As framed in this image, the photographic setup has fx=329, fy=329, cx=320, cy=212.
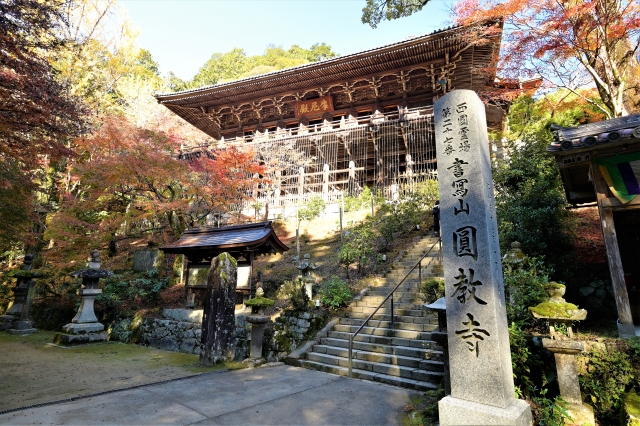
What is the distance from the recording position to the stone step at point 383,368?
18.0 feet

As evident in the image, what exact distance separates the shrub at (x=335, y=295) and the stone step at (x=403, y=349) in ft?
4.59

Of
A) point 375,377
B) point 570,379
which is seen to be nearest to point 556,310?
point 570,379

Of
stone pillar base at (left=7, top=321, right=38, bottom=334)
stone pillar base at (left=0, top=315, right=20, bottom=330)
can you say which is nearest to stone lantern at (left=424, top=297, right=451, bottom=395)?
stone pillar base at (left=7, top=321, right=38, bottom=334)

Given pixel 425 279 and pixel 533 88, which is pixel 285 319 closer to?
pixel 425 279

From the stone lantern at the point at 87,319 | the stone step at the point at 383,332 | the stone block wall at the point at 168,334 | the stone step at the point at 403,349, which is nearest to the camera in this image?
the stone step at the point at 403,349

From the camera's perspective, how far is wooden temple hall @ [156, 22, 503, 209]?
1730 centimetres

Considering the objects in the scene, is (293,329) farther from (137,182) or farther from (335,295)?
(137,182)

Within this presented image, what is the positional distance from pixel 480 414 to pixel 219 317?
213 inches

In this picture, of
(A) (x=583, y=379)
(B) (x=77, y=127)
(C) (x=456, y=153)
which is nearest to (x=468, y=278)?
(C) (x=456, y=153)

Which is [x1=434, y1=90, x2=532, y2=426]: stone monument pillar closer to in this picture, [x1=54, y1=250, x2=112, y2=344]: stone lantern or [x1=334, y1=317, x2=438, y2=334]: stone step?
[x1=334, y1=317, x2=438, y2=334]: stone step

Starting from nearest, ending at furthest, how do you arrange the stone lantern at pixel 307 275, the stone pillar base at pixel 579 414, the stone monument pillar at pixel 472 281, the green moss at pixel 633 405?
the stone monument pillar at pixel 472 281 → the green moss at pixel 633 405 → the stone pillar base at pixel 579 414 → the stone lantern at pixel 307 275

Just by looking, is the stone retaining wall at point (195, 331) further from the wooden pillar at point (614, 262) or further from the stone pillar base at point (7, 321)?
the wooden pillar at point (614, 262)

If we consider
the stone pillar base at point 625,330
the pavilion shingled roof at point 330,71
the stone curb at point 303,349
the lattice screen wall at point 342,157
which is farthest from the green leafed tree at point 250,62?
the stone pillar base at point 625,330

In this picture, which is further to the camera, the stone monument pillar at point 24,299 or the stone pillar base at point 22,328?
the stone monument pillar at point 24,299
